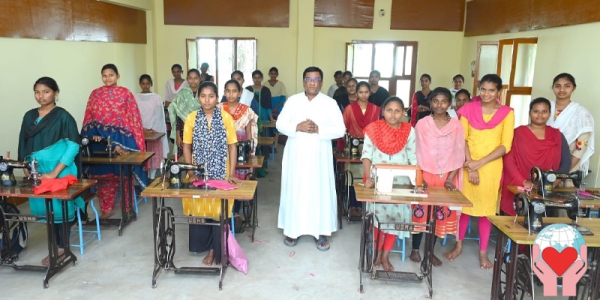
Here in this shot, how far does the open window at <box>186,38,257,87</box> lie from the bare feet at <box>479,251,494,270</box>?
20.1 ft

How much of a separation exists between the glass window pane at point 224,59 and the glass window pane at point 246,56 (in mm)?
156

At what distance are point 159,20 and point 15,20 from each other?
3.87 meters

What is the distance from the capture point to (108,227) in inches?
171

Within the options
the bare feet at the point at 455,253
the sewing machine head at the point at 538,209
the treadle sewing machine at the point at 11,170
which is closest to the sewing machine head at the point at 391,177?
the sewing machine head at the point at 538,209

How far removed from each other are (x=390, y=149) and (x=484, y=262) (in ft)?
4.34

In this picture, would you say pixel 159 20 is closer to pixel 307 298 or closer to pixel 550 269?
pixel 307 298

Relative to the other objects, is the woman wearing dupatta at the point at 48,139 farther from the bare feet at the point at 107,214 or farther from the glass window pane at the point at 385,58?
the glass window pane at the point at 385,58

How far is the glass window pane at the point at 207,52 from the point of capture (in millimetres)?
8586

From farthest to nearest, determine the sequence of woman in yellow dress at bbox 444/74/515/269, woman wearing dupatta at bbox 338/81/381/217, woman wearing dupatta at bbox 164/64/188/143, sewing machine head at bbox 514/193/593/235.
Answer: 1. woman wearing dupatta at bbox 164/64/188/143
2. woman wearing dupatta at bbox 338/81/381/217
3. woman in yellow dress at bbox 444/74/515/269
4. sewing machine head at bbox 514/193/593/235

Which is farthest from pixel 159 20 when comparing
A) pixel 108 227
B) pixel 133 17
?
pixel 108 227

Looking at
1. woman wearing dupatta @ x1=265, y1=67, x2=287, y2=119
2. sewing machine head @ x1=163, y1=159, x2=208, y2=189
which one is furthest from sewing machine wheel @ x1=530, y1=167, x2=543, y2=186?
woman wearing dupatta @ x1=265, y1=67, x2=287, y2=119

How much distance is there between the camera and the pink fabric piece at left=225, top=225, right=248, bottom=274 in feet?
11.1

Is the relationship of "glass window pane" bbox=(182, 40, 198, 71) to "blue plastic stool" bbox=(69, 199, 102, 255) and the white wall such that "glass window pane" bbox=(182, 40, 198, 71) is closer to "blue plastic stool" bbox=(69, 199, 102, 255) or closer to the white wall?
"blue plastic stool" bbox=(69, 199, 102, 255)

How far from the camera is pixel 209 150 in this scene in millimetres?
3430
